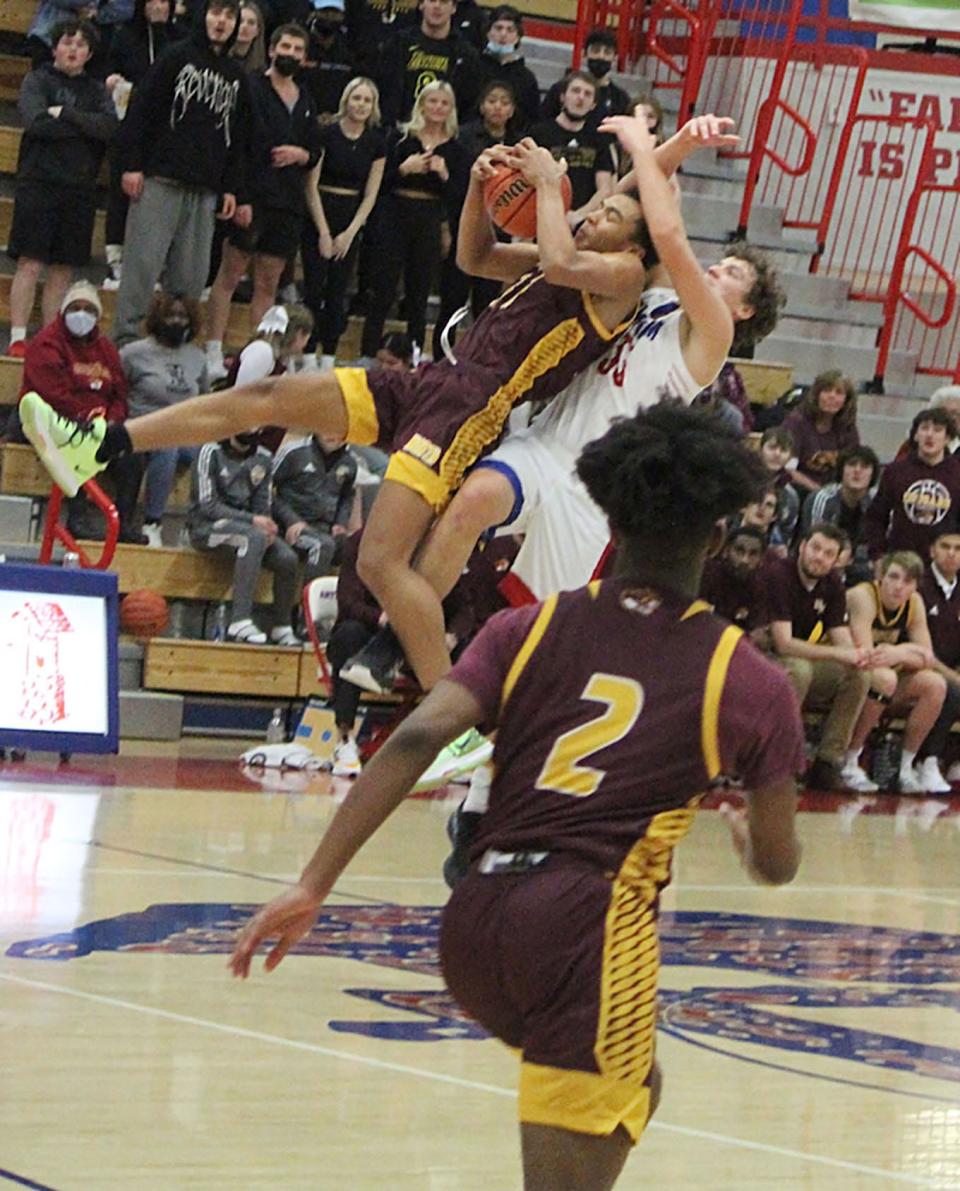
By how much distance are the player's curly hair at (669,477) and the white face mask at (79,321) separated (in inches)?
333

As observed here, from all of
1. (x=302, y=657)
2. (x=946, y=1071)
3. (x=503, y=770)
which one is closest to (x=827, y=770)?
(x=302, y=657)

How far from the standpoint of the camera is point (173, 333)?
39.4ft

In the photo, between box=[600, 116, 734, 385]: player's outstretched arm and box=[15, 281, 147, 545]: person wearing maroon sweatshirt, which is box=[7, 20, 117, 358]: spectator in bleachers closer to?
box=[15, 281, 147, 545]: person wearing maroon sweatshirt

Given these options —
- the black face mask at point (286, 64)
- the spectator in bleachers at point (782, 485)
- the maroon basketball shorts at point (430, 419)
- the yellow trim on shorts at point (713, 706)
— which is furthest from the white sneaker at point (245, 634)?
the yellow trim on shorts at point (713, 706)

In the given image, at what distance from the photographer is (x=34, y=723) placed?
1005 cm

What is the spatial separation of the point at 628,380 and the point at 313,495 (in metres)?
6.42

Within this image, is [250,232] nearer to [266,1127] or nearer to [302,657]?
[302,657]

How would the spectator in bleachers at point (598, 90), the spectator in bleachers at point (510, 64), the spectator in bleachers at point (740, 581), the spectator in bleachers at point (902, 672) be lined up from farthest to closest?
the spectator in bleachers at point (510, 64) → the spectator in bleachers at point (598, 90) → the spectator in bleachers at point (902, 672) → the spectator in bleachers at point (740, 581)

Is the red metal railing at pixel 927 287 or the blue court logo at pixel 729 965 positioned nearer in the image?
the blue court logo at pixel 729 965

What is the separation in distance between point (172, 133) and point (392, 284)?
6.19 feet

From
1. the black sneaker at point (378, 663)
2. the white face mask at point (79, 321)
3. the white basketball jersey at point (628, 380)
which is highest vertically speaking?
the white basketball jersey at point (628, 380)

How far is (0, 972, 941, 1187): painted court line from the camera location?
14.5 ft

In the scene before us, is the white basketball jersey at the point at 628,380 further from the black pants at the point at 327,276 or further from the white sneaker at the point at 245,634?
the black pants at the point at 327,276

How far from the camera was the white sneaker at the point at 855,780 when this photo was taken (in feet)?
41.8
